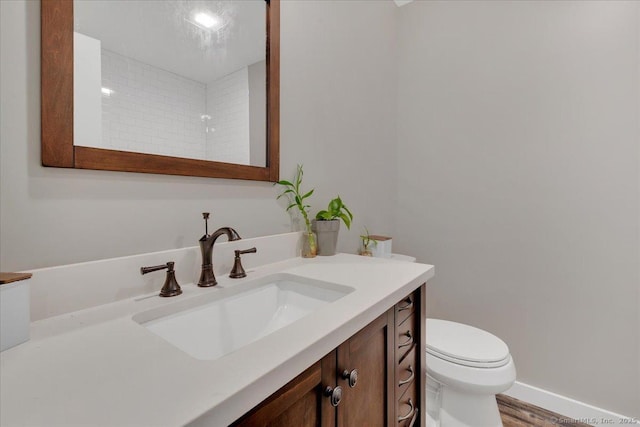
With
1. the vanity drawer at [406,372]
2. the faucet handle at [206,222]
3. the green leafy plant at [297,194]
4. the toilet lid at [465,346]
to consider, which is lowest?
the toilet lid at [465,346]

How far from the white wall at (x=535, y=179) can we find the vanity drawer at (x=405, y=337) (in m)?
1.00

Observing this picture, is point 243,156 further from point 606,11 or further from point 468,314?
point 606,11

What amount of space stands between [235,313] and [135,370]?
0.40m

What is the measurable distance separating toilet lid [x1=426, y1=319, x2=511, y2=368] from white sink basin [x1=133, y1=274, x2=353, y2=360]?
0.72 metres

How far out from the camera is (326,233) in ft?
4.17

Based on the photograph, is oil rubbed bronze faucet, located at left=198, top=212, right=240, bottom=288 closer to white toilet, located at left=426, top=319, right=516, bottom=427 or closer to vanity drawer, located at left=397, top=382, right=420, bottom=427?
vanity drawer, located at left=397, top=382, right=420, bottom=427

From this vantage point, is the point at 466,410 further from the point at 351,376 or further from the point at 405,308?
the point at 351,376

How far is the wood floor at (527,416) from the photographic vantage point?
148 centimetres

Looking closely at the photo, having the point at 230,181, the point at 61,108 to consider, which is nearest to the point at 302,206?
the point at 230,181

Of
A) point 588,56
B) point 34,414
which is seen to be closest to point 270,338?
point 34,414

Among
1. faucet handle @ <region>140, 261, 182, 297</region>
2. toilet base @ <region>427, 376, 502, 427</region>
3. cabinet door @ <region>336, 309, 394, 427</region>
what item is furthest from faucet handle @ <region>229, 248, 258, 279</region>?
toilet base @ <region>427, 376, 502, 427</region>

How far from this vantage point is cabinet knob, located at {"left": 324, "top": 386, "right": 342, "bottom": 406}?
0.56m

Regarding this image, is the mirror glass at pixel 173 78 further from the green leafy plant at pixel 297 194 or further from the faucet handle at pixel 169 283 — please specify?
the faucet handle at pixel 169 283

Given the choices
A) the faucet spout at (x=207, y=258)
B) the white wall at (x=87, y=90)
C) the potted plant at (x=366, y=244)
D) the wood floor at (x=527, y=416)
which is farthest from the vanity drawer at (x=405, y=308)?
the wood floor at (x=527, y=416)
